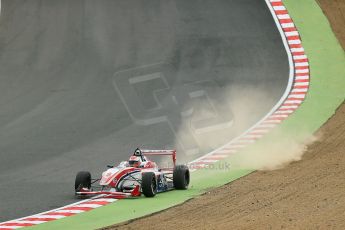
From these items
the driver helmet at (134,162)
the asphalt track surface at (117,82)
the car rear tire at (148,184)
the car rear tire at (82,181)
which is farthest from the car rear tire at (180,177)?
the asphalt track surface at (117,82)

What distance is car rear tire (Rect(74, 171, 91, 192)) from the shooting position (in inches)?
754

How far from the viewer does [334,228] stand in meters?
Result: 14.5

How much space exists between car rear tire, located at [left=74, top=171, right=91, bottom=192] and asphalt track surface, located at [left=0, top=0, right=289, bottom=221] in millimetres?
280

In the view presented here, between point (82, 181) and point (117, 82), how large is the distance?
1020 cm

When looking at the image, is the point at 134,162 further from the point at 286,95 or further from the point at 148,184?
the point at 286,95

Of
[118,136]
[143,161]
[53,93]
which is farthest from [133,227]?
[53,93]

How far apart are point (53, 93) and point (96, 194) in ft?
31.2

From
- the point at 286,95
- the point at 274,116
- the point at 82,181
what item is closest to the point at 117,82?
the point at 274,116

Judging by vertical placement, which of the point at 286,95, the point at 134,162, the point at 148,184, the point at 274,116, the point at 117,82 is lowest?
the point at 148,184

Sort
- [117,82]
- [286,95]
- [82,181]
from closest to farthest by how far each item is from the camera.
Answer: [82,181]
[286,95]
[117,82]

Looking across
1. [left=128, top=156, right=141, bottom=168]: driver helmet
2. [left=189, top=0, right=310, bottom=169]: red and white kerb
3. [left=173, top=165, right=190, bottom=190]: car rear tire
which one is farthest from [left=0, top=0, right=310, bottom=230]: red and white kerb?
[left=173, top=165, right=190, bottom=190]: car rear tire

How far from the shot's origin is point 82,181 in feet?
63.2

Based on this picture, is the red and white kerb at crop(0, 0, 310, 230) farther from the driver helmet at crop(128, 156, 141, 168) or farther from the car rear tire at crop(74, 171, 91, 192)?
the driver helmet at crop(128, 156, 141, 168)

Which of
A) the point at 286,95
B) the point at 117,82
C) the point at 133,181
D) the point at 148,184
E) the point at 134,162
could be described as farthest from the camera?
the point at 117,82
